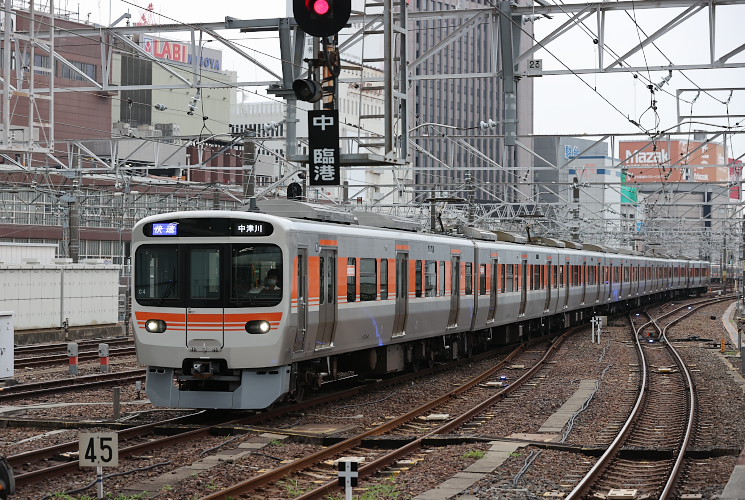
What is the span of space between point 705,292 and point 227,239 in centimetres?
7800

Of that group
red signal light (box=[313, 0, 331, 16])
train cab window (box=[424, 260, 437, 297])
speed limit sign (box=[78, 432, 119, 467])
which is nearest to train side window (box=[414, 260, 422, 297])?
train cab window (box=[424, 260, 437, 297])

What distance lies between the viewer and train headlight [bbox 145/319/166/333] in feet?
42.7

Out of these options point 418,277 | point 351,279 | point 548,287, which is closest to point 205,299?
point 351,279

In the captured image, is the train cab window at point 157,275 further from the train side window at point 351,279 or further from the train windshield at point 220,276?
the train side window at point 351,279

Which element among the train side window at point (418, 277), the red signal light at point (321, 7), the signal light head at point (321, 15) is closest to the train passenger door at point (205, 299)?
the signal light head at point (321, 15)

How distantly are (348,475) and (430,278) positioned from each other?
1120cm

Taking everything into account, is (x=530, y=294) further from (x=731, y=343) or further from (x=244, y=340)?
(x=244, y=340)

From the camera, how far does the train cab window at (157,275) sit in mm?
13078

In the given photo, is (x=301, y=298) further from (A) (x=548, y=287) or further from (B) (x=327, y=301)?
(A) (x=548, y=287)

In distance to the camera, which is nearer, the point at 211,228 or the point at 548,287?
the point at 211,228

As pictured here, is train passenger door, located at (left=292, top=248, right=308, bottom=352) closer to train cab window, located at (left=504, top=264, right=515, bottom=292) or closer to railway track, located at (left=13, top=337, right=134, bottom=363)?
train cab window, located at (left=504, top=264, right=515, bottom=292)

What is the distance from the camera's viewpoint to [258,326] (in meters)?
12.8

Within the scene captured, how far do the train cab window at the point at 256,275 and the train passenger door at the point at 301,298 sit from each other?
0.35m

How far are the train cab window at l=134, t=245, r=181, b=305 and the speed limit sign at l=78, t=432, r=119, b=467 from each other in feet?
14.3
